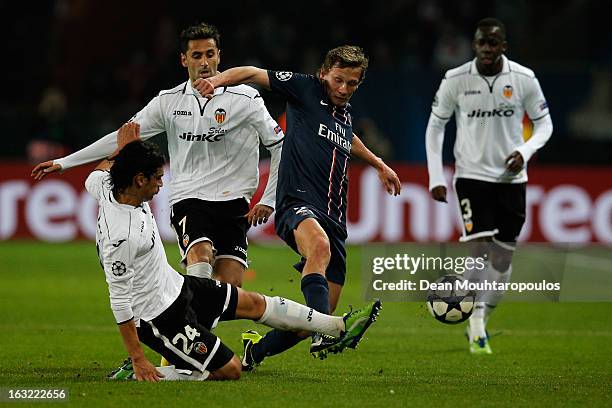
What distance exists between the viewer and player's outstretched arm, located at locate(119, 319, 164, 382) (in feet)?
22.6

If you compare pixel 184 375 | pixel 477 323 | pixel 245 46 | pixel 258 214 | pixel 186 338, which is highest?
pixel 245 46

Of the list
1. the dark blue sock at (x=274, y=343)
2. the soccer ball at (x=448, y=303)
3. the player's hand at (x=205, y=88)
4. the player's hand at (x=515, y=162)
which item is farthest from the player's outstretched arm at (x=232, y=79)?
the player's hand at (x=515, y=162)

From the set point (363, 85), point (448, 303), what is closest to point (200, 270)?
point (448, 303)

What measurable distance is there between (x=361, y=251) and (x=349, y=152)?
30.1 feet

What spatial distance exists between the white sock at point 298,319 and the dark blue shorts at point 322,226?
468 millimetres

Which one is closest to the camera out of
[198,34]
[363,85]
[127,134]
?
[127,134]

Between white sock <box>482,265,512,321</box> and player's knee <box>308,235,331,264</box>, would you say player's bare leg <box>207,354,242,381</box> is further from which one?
white sock <box>482,265,512,321</box>

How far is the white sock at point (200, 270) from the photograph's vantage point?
25.8ft

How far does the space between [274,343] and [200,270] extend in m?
0.68

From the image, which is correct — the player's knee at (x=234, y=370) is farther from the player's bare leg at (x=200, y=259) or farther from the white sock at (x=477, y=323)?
the white sock at (x=477, y=323)

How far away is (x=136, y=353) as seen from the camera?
6.93 meters

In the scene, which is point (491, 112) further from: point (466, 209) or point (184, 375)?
point (184, 375)

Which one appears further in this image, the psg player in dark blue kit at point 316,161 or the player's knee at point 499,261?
the player's knee at point 499,261

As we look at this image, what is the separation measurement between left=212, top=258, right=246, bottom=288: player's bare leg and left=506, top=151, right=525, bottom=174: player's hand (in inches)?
94.4
